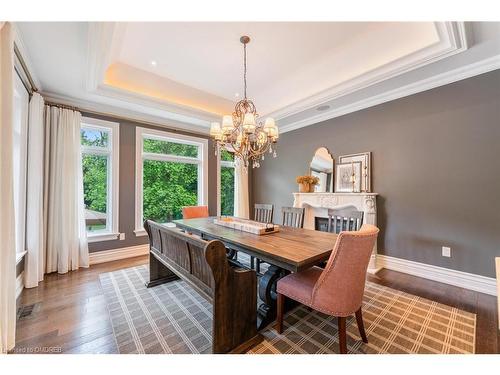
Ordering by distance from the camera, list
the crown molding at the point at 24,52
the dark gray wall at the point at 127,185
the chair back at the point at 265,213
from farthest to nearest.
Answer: the dark gray wall at the point at 127,185 < the chair back at the point at 265,213 < the crown molding at the point at 24,52

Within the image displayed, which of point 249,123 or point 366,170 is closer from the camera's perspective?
point 249,123

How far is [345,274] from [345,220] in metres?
1.16

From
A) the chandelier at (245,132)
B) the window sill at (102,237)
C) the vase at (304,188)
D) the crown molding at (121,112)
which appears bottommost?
the window sill at (102,237)

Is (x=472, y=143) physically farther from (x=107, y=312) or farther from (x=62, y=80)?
(x=62, y=80)

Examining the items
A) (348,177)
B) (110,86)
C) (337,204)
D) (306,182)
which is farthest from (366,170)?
(110,86)

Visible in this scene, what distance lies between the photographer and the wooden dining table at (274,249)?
1.48 meters

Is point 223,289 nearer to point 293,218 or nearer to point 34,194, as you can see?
point 293,218

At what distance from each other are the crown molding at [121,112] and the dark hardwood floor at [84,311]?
2497mm

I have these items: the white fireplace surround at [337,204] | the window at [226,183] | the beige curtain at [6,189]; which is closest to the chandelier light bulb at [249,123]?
the beige curtain at [6,189]

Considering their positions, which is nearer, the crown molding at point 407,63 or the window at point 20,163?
the crown molding at point 407,63

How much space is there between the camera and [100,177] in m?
3.56

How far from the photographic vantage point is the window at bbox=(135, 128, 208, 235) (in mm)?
3902

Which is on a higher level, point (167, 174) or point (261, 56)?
point (261, 56)

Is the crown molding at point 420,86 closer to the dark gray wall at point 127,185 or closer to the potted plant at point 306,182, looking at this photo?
the potted plant at point 306,182
